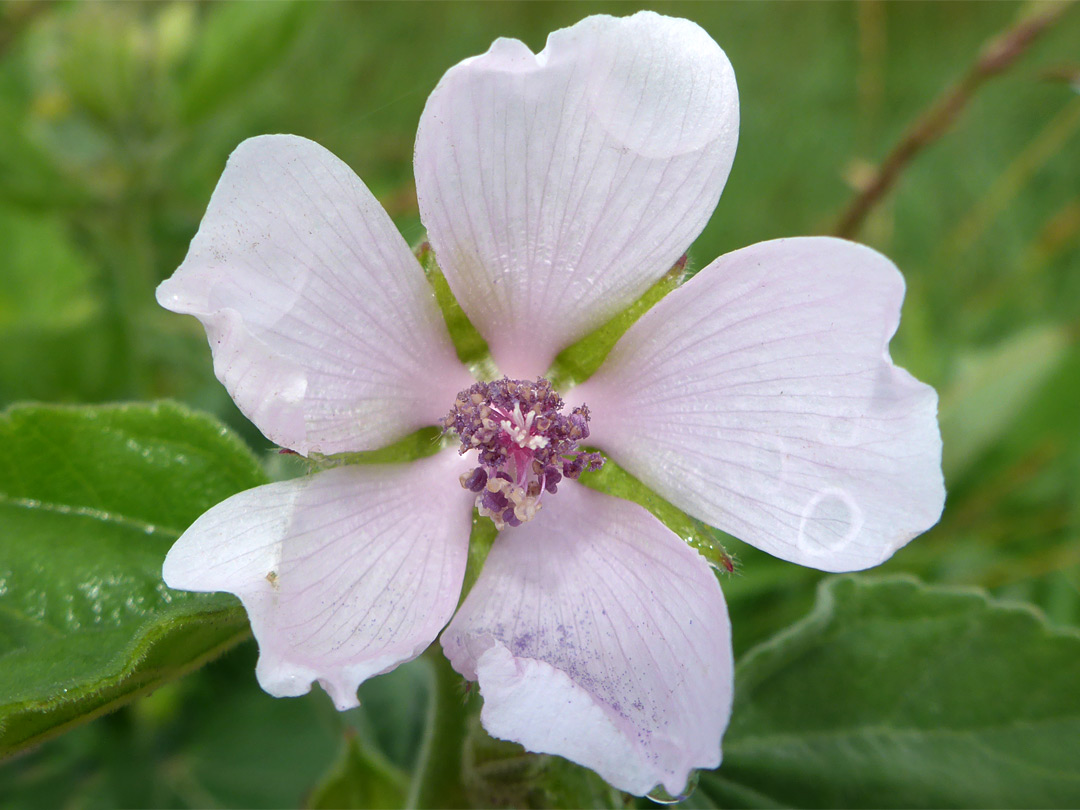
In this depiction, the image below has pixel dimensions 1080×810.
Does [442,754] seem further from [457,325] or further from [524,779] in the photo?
[457,325]

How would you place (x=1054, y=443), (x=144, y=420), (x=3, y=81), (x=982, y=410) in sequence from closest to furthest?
(x=144, y=420)
(x=982, y=410)
(x=1054, y=443)
(x=3, y=81)

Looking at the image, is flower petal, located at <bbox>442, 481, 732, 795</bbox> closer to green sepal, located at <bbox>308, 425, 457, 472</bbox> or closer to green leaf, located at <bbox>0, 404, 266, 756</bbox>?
green sepal, located at <bbox>308, 425, 457, 472</bbox>

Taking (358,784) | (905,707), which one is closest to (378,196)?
(358,784)

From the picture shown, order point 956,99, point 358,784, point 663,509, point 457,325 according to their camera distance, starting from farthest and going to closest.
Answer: point 956,99 → point 358,784 → point 457,325 → point 663,509

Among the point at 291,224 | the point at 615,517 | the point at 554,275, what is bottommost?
the point at 615,517

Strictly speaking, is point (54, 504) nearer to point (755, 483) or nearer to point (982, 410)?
point (755, 483)

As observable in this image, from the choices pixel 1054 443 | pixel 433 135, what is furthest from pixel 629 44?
pixel 1054 443

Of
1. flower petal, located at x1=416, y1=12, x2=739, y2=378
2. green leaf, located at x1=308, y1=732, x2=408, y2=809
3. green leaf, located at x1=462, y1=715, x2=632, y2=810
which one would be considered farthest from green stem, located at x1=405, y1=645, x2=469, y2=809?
flower petal, located at x1=416, y1=12, x2=739, y2=378
